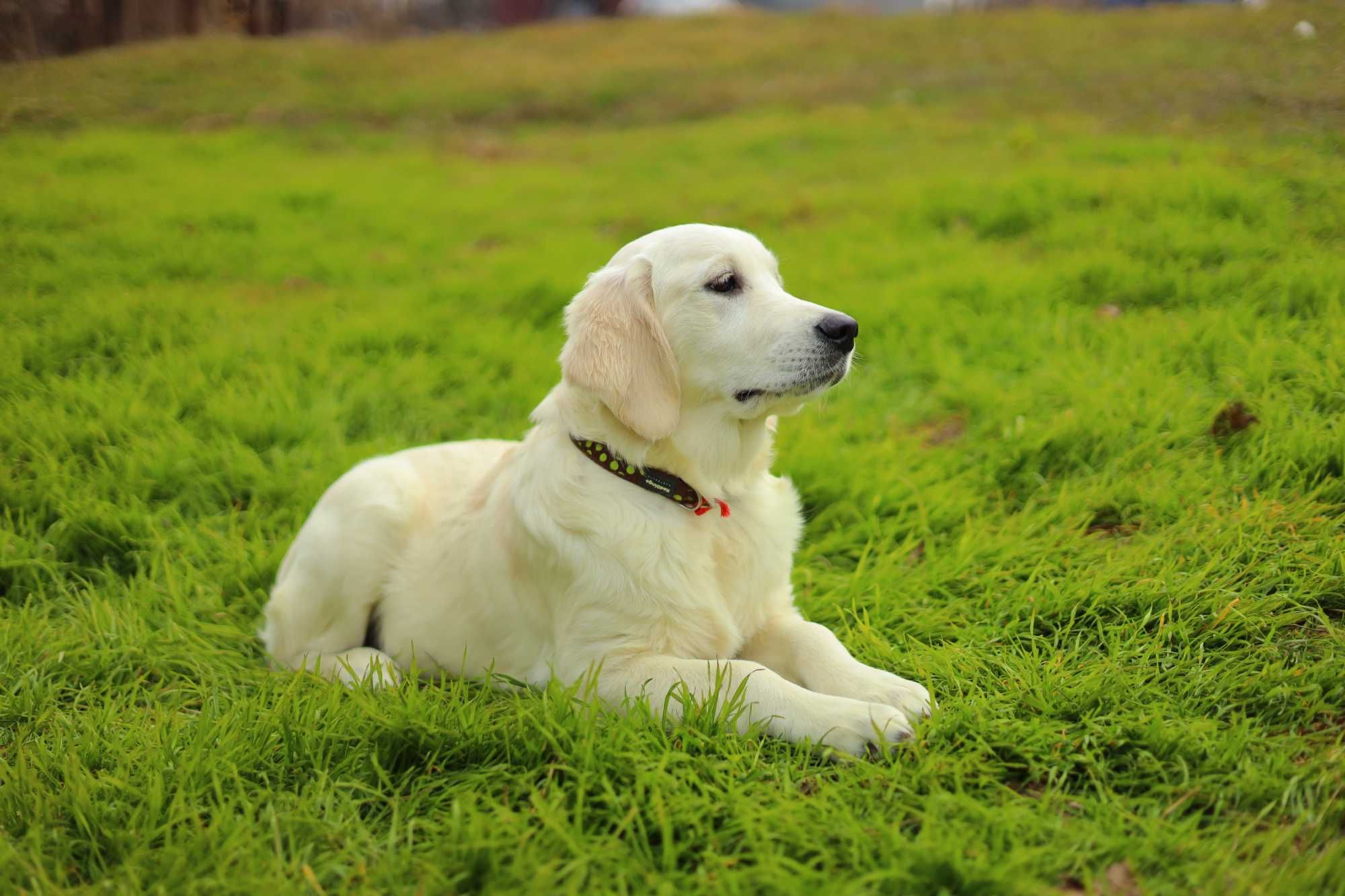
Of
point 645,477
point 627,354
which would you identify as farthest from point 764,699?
point 627,354

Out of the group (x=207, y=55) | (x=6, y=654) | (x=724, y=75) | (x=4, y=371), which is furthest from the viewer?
(x=724, y=75)

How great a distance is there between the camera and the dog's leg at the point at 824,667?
2375 millimetres

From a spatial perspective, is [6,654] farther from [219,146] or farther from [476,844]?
[219,146]

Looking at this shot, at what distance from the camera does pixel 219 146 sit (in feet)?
33.6

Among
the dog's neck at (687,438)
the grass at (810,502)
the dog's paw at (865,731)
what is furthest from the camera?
the dog's neck at (687,438)

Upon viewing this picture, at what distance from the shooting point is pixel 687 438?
2674 millimetres

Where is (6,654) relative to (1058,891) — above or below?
below

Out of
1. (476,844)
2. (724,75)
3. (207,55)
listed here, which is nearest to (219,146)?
(207,55)

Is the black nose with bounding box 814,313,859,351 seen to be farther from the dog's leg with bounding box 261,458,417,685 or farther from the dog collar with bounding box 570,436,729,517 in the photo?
the dog's leg with bounding box 261,458,417,685

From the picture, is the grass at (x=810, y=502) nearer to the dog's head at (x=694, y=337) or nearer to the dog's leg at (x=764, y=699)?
the dog's leg at (x=764, y=699)

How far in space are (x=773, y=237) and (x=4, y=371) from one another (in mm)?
5013

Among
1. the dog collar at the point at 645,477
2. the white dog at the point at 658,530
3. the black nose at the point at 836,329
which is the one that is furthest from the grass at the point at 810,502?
the black nose at the point at 836,329

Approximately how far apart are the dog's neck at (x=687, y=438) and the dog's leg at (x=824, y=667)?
439mm

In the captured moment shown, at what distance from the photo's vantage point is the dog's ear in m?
2.54
